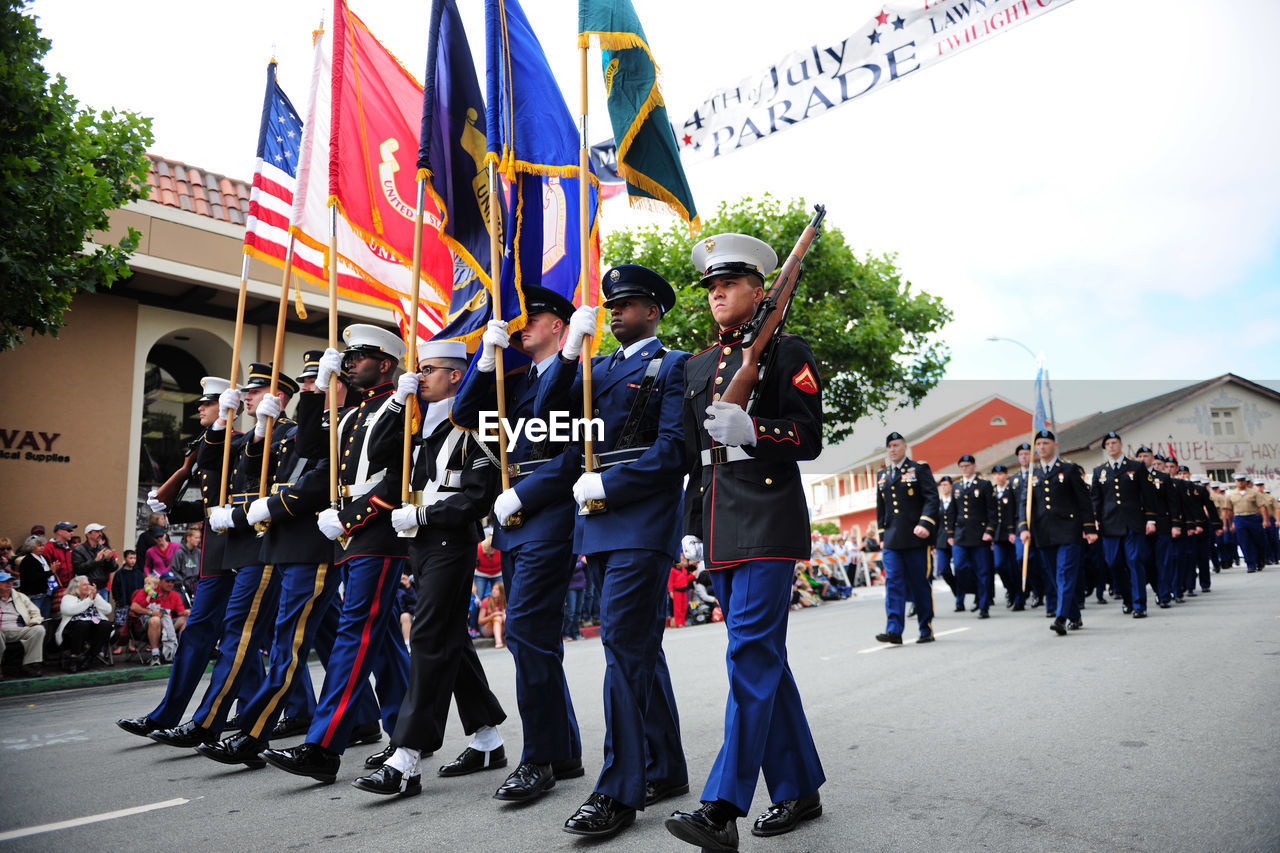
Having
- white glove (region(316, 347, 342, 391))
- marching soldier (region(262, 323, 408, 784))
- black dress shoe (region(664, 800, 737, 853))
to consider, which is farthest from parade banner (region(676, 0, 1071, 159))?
black dress shoe (region(664, 800, 737, 853))

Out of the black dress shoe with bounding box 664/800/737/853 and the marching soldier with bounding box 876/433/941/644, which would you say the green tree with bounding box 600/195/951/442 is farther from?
the black dress shoe with bounding box 664/800/737/853

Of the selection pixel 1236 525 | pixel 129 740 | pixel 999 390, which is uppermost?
pixel 999 390

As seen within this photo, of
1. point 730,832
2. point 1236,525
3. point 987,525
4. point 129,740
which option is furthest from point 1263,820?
point 1236,525

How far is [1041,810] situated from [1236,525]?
22041 mm

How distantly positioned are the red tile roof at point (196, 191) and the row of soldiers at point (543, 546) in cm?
1200

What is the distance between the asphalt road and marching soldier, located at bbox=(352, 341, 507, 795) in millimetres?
260

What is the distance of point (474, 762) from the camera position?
180 inches

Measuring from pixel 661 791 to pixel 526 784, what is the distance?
571 mm

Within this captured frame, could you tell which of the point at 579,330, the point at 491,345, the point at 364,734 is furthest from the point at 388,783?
the point at 579,330

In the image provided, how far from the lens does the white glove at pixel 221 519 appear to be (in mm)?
5637

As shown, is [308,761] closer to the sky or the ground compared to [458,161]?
closer to the ground

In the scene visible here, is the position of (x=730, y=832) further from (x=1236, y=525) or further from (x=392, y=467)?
(x=1236, y=525)

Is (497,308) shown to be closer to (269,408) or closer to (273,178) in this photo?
(269,408)

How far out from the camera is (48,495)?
46.9 feet
